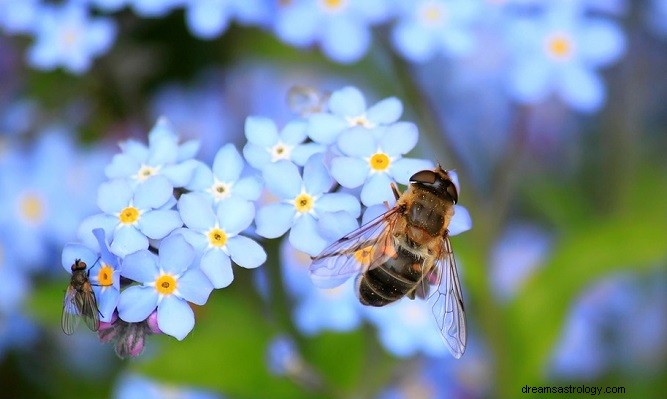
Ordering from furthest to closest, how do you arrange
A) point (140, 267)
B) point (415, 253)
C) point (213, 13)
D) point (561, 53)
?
1. point (561, 53)
2. point (213, 13)
3. point (415, 253)
4. point (140, 267)

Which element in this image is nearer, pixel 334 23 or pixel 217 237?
pixel 217 237

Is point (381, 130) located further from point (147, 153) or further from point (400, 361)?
point (400, 361)

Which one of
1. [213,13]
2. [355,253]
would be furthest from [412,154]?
[355,253]

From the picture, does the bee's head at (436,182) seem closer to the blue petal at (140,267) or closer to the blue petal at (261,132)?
the blue petal at (261,132)

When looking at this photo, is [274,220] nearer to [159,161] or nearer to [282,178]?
[282,178]

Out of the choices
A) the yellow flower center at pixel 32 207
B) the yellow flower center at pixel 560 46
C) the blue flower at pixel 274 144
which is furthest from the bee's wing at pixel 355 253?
the yellow flower center at pixel 32 207

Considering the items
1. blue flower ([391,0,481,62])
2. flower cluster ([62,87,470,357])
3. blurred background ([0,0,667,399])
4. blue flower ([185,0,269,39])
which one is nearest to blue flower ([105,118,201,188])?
flower cluster ([62,87,470,357])

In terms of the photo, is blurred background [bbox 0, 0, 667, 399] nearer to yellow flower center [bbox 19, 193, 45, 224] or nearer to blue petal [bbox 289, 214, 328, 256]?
yellow flower center [bbox 19, 193, 45, 224]

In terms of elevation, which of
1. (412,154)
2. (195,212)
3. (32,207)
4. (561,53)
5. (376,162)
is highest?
(561,53)
